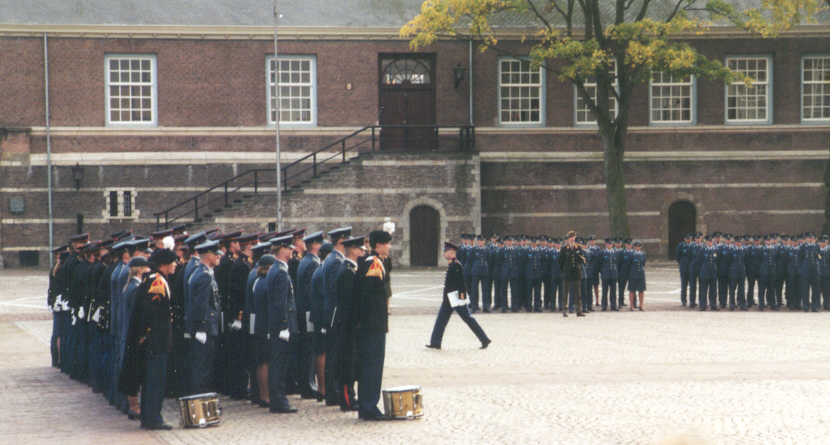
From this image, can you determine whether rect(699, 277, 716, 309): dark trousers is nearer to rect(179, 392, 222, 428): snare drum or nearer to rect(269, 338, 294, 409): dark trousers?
rect(269, 338, 294, 409): dark trousers

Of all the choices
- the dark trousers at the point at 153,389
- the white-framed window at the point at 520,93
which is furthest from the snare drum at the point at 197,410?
the white-framed window at the point at 520,93

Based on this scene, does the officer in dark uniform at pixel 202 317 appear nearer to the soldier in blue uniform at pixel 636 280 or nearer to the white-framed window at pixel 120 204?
the soldier in blue uniform at pixel 636 280

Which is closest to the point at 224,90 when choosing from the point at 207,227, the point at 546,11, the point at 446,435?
the point at 207,227

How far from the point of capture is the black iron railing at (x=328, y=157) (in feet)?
112

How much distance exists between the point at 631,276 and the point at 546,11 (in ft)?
41.2

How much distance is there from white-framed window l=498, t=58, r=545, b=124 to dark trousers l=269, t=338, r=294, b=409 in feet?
83.4

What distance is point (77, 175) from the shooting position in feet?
112

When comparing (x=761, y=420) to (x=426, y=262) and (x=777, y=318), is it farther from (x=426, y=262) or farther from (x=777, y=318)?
(x=426, y=262)

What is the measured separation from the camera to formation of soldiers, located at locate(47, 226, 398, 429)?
10.5m

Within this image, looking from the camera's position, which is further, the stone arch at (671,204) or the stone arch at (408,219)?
the stone arch at (671,204)

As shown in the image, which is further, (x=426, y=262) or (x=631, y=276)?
(x=426, y=262)

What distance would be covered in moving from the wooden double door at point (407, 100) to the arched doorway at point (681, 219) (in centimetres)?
827

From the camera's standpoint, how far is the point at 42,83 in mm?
34000

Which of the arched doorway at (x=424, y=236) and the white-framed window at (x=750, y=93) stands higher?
the white-framed window at (x=750, y=93)
